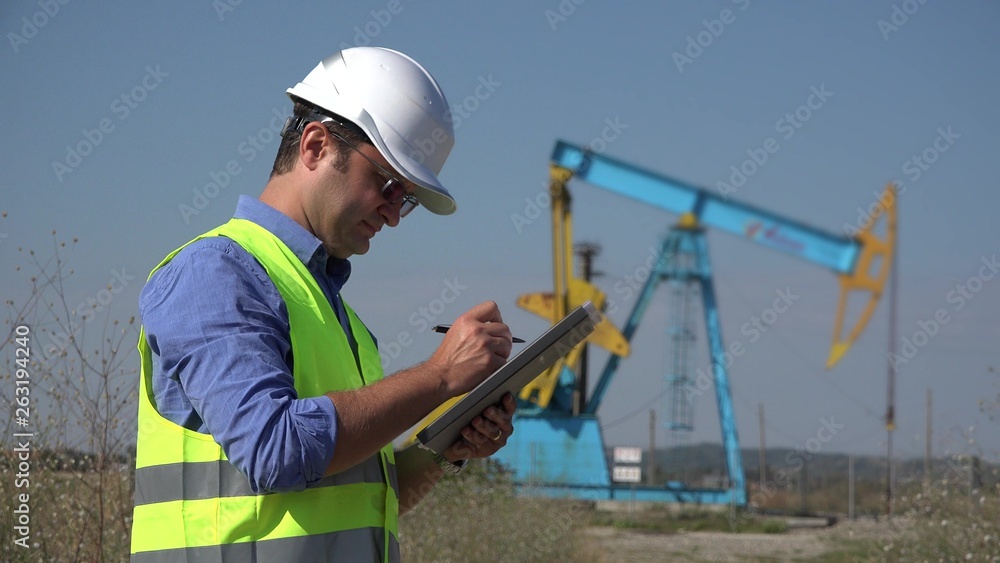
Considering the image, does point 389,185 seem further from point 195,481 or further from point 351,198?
point 195,481

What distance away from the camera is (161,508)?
A: 1553 mm

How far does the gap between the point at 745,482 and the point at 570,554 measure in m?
12.1

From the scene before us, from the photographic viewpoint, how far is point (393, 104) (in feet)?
5.92

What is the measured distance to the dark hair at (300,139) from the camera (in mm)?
1781

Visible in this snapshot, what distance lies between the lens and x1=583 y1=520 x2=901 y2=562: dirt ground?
40.6ft

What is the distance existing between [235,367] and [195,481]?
0.70 ft

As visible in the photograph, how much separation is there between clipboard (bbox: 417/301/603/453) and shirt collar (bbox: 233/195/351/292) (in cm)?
36

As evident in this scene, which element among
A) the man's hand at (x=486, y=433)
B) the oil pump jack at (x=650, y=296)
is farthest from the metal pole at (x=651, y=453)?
the man's hand at (x=486, y=433)

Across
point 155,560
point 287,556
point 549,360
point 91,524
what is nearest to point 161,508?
point 155,560

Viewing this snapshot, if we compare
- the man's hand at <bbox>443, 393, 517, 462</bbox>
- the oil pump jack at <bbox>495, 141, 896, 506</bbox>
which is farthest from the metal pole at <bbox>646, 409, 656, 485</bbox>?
the man's hand at <bbox>443, 393, 517, 462</bbox>

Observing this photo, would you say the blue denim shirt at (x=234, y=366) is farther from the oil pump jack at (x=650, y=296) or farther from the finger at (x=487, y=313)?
the oil pump jack at (x=650, y=296)

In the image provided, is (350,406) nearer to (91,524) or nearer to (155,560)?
(155,560)

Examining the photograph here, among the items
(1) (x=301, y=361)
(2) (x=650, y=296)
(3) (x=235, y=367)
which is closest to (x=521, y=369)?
(1) (x=301, y=361)

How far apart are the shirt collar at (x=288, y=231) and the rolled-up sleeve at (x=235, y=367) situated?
0.19 metres
